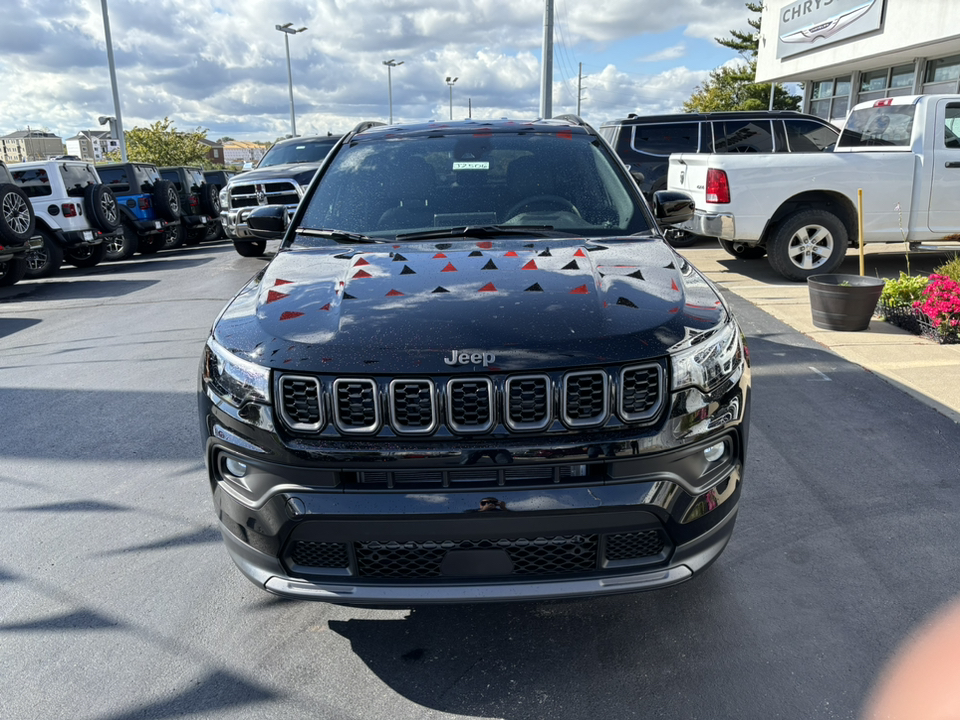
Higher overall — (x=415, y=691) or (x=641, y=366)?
(x=641, y=366)

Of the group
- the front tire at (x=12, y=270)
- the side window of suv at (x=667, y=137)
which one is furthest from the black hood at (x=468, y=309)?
the front tire at (x=12, y=270)

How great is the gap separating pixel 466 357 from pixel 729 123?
11.5 meters

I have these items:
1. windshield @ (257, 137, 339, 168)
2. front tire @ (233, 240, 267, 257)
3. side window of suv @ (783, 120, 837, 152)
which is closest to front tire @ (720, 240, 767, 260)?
side window of suv @ (783, 120, 837, 152)

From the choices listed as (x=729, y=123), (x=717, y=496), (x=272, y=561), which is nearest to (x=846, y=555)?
(x=717, y=496)

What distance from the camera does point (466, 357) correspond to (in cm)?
213

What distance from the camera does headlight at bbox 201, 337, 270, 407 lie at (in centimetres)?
220

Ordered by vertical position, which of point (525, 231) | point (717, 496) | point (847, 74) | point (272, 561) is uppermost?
point (847, 74)

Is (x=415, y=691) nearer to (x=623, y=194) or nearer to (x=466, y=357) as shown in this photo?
(x=466, y=357)

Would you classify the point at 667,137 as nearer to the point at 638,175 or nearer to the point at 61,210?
the point at 638,175

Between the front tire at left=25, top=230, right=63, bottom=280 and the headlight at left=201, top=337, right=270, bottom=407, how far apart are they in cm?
1207

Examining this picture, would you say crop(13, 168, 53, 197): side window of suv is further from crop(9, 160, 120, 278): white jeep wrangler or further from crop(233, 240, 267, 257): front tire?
crop(233, 240, 267, 257): front tire

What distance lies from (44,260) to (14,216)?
196 cm

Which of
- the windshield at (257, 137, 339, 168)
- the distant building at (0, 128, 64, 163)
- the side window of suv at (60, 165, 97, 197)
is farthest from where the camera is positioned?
the distant building at (0, 128, 64, 163)

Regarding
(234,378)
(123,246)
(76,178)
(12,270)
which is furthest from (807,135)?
(123,246)
